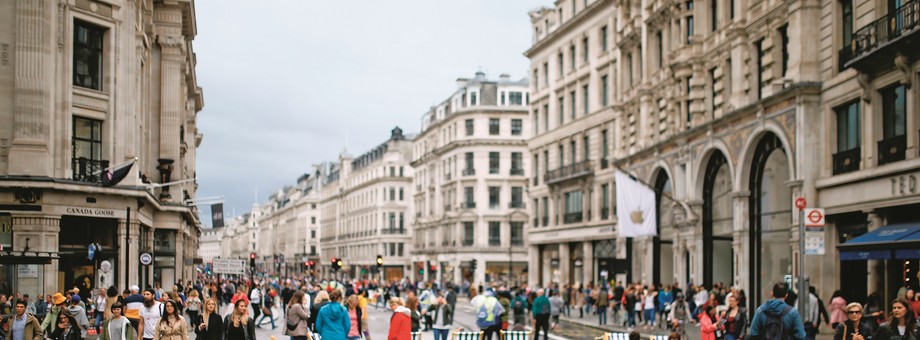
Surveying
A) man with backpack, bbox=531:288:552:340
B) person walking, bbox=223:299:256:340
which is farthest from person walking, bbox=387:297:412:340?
man with backpack, bbox=531:288:552:340

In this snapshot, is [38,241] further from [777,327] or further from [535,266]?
[535,266]

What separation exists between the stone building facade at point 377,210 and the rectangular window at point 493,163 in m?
25.5

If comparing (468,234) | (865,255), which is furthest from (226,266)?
(468,234)

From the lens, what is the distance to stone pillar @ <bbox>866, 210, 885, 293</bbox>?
92.9 ft

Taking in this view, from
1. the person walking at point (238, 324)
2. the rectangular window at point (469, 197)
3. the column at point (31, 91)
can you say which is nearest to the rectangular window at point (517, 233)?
the rectangular window at point (469, 197)

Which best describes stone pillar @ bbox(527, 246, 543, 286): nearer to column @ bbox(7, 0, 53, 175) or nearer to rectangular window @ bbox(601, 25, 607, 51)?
rectangular window @ bbox(601, 25, 607, 51)

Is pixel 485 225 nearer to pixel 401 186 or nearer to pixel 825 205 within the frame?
pixel 401 186

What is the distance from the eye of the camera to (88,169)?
34.1 m

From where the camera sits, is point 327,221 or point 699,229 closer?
point 699,229

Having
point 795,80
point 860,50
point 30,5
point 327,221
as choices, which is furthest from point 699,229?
point 327,221

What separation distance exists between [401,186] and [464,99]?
28.1 m

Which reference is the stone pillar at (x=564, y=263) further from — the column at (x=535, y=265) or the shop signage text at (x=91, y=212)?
the shop signage text at (x=91, y=212)

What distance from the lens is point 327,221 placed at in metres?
157

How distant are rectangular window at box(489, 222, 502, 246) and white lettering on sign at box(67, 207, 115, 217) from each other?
198ft
